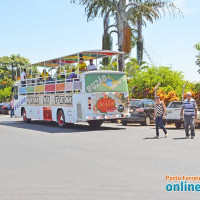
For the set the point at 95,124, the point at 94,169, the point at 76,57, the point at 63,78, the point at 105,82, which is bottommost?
the point at 94,169

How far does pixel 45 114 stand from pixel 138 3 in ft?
33.2

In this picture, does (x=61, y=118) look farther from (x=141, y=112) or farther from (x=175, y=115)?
(x=175, y=115)

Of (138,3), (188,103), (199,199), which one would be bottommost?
(199,199)

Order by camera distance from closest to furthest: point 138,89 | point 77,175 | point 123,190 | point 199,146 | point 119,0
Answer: point 123,190, point 77,175, point 199,146, point 119,0, point 138,89

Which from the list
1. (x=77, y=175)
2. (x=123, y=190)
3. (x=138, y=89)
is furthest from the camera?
(x=138, y=89)

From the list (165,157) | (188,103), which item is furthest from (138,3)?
(165,157)

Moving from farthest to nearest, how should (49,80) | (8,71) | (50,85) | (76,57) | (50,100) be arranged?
(8,71)
(49,80)
(50,85)
(50,100)
(76,57)

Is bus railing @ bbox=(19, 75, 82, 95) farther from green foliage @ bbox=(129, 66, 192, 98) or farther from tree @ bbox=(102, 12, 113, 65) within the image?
green foliage @ bbox=(129, 66, 192, 98)

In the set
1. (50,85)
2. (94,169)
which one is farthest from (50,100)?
(94,169)

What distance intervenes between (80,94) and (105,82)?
52.9 inches

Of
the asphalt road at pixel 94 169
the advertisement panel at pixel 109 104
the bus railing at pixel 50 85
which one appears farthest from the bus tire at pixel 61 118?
the asphalt road at pixel 94 169

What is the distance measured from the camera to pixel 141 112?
840 inches

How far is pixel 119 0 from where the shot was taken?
2512 cm

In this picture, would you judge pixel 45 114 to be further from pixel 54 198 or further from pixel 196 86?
pixel 54 198
